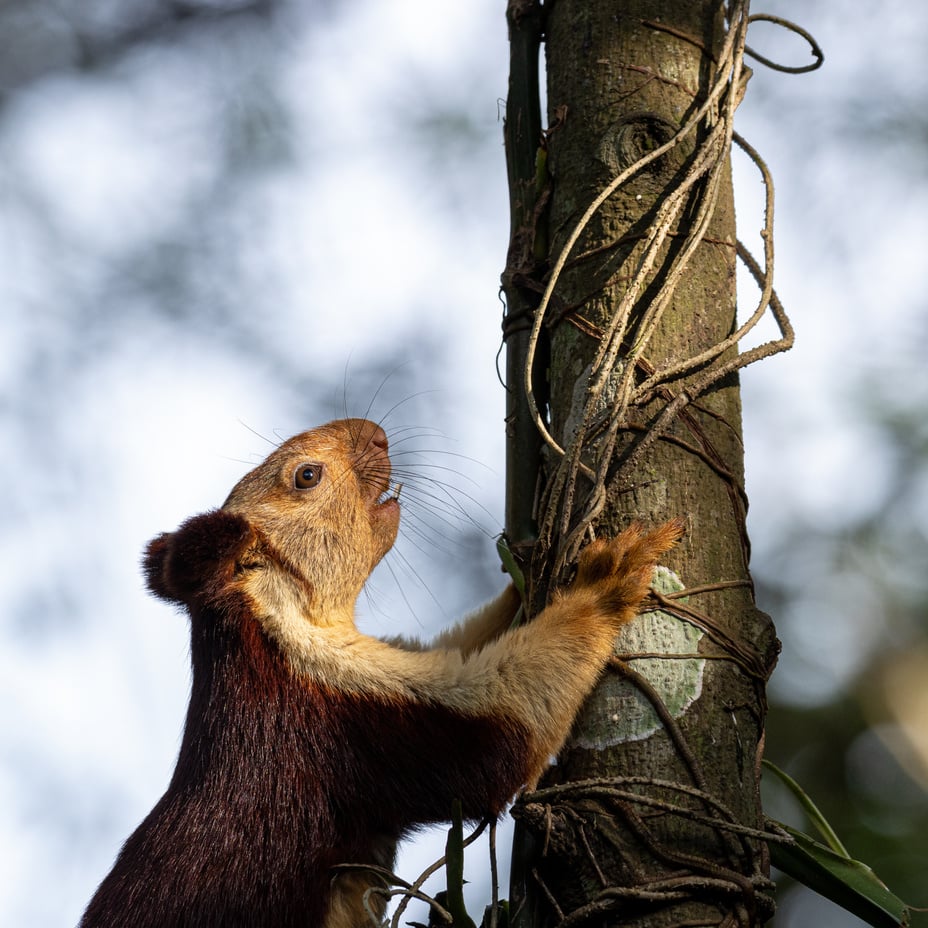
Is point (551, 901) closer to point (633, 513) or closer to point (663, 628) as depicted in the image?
point (663, 628)

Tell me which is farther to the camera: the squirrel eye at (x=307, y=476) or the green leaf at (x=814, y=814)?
the squirrel eye at (x=307, y=476)

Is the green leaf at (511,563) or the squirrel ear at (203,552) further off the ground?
the green leaf at (511,563)

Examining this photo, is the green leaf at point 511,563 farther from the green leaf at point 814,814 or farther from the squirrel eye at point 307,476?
the squirrel eye at point 307,476

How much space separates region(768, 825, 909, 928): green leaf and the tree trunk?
0.65 feet

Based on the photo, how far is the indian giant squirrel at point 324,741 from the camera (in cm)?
253

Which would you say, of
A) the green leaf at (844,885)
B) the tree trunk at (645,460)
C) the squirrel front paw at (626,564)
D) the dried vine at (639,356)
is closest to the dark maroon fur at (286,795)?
the tree trunk at (645,460)

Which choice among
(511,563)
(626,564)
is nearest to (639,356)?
(626,564)

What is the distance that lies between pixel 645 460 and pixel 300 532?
1351mm

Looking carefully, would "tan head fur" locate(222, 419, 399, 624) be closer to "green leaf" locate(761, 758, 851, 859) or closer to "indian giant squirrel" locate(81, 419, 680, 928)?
"indian giant squirrel" locate(81, 419, 680, 928)

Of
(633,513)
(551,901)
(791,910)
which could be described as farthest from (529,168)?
(791,910)

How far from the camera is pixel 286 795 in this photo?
2715 mm

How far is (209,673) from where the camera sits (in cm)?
299

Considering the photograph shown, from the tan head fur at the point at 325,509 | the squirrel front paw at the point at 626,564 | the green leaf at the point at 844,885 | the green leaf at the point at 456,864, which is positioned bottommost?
the green leaf at the point at 456,864

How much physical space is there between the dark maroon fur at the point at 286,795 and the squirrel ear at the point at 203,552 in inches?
13.2
